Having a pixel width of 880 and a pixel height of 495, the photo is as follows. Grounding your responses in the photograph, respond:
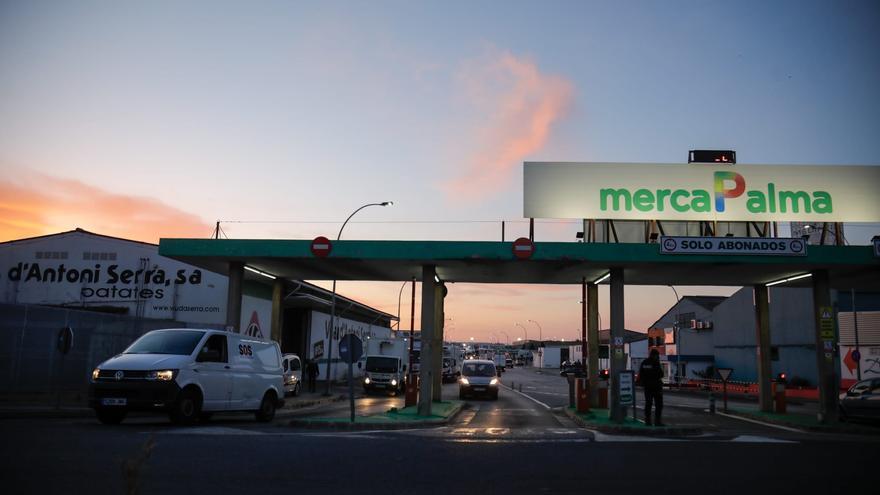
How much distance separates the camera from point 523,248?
19.4 meters

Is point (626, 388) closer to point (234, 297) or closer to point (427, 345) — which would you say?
point (427, 345)

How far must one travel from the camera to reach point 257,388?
16.2 m

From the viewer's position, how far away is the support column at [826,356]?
19.2 meters

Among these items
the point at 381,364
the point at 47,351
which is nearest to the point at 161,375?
the point at 47,351

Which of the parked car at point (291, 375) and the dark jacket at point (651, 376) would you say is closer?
the dark jacket at point (651, 376)

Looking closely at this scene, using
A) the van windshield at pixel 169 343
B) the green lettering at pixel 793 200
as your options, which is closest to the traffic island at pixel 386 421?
the van windshield at pixel 169 343

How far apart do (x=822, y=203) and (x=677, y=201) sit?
188 inches

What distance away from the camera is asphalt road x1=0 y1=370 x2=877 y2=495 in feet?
24.8

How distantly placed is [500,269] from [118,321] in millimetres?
15469

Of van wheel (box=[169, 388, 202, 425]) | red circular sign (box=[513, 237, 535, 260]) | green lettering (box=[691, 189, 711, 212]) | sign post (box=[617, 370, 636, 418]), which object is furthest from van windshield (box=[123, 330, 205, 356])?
green lettering (box=[691, 189, 711, 212])

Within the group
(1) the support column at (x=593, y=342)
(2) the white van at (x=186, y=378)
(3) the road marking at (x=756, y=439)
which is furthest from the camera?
(1) the support column at (x=593, y=342)

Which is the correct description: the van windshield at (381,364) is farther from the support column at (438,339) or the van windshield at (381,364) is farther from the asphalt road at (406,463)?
the asphalt road at (406,463)

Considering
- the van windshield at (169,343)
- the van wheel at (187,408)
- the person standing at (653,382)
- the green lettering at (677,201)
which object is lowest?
the van wheel at (187,408)

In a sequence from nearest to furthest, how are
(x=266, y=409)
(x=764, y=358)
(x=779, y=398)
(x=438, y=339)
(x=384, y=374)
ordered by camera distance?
(x=266, y=409) → (x=779, y=398) → (x=764, y=358) → (x=438, y=339) → (x=384, y=374)
